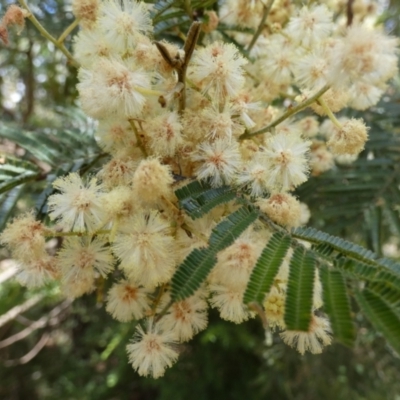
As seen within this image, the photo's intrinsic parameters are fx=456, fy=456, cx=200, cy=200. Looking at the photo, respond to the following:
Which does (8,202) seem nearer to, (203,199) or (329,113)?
(203,199)

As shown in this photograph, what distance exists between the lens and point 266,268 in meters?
0.75

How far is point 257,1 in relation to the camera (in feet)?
4.42

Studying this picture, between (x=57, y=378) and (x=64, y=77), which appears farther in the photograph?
(x=57, y=378)

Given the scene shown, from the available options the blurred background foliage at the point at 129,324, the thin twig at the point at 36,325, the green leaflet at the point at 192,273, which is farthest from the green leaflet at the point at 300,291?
the thin twig at the point at 36,325

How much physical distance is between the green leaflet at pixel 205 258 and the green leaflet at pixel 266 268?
0.20ft

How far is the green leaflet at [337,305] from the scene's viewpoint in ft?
1.91

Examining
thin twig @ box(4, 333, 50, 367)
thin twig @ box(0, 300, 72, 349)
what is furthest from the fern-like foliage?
→ thin twig @ box(4, 333, 50, 367)

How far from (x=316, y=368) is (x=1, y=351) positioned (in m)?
2.12

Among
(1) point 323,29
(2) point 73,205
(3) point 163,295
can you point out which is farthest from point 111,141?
(1) point 323,29

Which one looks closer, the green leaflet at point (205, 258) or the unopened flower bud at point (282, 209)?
the green leaflet at point (205, 258)

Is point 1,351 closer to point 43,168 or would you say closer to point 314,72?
point 43,168

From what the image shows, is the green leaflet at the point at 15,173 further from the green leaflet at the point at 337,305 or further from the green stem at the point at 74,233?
the green leaflet at the point at 337,305

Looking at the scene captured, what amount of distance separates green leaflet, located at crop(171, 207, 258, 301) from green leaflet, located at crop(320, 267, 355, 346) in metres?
0.17

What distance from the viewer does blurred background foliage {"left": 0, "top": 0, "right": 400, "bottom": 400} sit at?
1.50m
